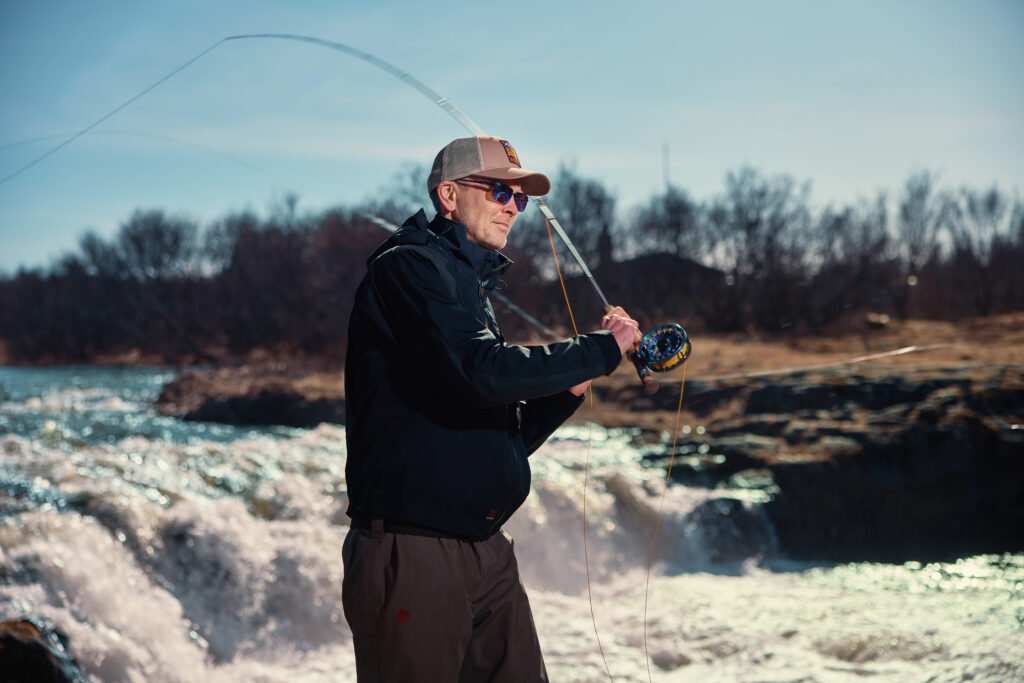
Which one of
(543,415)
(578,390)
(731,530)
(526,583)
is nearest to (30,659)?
(543,415)

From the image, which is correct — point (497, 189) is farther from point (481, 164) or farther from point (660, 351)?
point (660, 351)

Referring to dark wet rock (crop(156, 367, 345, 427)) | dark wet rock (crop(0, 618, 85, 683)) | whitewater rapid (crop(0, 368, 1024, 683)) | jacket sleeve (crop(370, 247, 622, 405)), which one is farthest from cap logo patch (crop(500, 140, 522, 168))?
dark wet rock (crop(156, 367, 345, 427))

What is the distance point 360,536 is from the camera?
1862 mm

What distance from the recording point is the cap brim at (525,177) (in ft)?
6.39

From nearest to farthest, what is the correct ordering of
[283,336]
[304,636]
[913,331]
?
[304,636], [913,331], [283,336]

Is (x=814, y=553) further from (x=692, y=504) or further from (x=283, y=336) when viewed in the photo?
(x=283, y=336)

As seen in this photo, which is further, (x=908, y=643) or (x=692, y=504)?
(x=692, y=504)

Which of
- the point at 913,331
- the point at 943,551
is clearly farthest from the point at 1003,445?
the point at 913,331

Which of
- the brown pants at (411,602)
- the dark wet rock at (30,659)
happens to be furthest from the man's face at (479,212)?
the dark wet rock at (30,659)

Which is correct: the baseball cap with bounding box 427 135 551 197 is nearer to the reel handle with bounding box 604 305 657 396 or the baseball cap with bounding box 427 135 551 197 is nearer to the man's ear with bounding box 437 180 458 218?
the man's ear with bounding box 437 180 458 218

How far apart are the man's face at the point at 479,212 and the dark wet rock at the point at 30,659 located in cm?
272

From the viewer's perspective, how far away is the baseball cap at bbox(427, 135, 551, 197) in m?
1.95

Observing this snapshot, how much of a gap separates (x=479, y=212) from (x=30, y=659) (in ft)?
9.27

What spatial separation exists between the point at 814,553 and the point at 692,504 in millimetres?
1164
